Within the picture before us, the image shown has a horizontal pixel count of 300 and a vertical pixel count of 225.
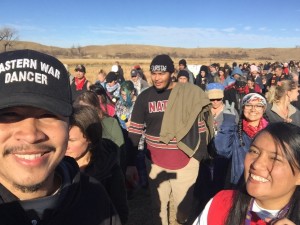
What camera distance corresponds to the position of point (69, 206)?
1349 mm

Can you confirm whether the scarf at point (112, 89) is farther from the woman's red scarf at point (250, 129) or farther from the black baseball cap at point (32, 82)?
the black baseball cap at point (32, 82)

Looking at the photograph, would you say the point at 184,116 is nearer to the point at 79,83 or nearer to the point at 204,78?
the point at 79,83

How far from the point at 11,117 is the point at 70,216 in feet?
1.54

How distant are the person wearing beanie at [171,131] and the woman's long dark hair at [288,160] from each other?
2020mm

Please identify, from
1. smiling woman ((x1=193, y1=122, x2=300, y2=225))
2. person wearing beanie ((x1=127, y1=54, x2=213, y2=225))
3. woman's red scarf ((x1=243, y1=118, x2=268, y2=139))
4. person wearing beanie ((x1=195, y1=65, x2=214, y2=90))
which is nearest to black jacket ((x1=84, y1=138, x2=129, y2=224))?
smiling woman ((x1=193, y1=122, x2=300, y2=225))

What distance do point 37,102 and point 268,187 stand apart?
4.39ft

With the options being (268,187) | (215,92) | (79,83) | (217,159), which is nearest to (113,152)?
(268,187)

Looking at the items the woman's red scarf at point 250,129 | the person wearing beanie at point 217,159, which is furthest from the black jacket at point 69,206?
the person wearing beanie at point 217,159

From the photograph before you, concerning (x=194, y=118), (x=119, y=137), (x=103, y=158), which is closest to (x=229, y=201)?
(x=103, y=158)

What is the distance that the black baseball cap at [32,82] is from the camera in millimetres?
1090

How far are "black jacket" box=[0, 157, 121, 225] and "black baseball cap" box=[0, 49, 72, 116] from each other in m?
0.36

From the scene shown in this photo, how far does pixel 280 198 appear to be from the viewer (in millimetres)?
1878

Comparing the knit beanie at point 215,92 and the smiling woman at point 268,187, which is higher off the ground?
the knit beanie at point 215,92

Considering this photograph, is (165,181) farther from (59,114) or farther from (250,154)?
(59,114)
